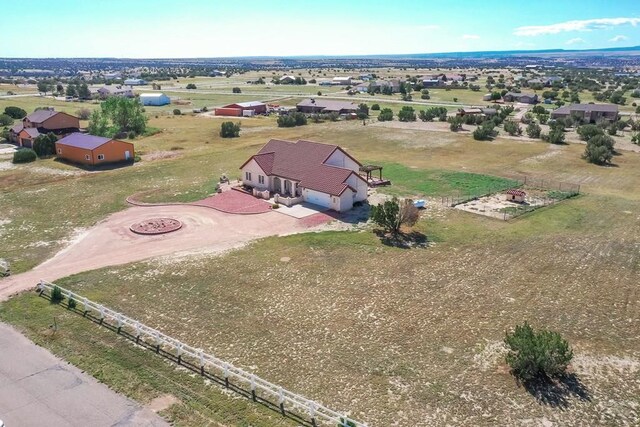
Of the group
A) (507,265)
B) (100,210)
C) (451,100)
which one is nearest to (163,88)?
(451,100)

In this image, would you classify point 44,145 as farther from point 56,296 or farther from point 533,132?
point 533,132

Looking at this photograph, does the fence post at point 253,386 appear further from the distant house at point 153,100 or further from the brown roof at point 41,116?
the distant house at point 153,100

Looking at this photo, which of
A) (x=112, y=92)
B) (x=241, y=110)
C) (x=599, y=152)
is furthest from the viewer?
(x=112, y=92)

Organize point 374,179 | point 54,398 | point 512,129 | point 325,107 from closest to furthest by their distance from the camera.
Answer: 1. point 54,398
2. point 374,179
3. point 512,129
4. point 325,107

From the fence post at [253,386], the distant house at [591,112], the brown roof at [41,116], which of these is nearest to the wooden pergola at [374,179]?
the fence post at [253,386]

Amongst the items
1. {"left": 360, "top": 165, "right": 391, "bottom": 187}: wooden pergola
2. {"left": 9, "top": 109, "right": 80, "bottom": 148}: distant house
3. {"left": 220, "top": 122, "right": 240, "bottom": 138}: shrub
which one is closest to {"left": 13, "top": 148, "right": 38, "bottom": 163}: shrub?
{"left": 9, "top": 109, "right": 80, "bottom": 148}: distant house

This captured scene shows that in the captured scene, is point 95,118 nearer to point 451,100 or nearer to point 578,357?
point 578,357

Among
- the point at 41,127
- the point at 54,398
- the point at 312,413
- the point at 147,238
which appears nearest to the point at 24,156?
the point at 41,127

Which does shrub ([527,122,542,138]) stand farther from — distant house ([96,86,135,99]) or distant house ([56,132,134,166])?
distant house ([96,86,135,99])
